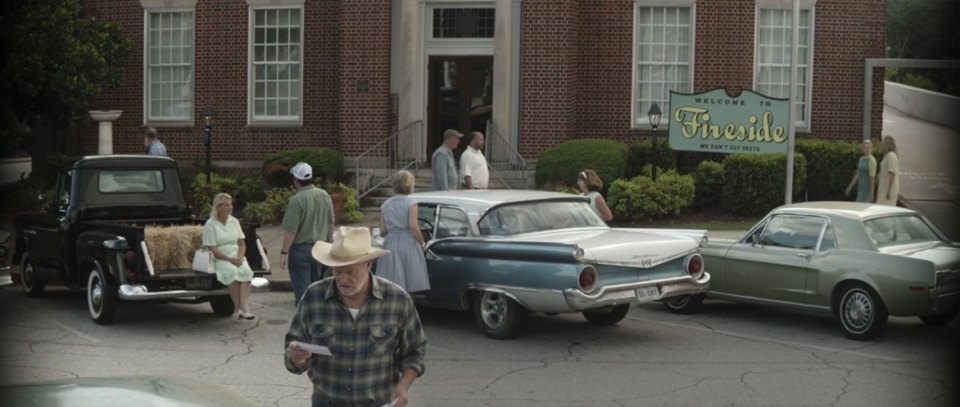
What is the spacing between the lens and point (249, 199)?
24422 mm

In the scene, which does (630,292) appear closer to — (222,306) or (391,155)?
(222,306)

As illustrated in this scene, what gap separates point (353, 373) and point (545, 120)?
18.6 meters

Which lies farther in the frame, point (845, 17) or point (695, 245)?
point (845, 17)

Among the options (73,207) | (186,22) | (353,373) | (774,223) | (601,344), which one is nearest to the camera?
(353,373)

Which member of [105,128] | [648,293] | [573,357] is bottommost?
[573,357]

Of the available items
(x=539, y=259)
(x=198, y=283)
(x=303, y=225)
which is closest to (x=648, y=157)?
(x=303, y=225)

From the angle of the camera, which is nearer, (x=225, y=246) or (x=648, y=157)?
(x=225, y=246)

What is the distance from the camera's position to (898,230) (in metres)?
12.4

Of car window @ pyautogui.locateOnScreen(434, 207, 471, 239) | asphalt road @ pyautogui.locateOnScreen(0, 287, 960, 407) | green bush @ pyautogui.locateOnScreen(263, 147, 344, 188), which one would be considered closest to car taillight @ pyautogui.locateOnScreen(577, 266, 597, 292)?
asphalt road @ pyautogui.locateOnScreen(0, 287, 960, 407)

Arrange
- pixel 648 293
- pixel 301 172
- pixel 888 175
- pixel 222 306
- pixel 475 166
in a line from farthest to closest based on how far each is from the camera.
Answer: pixel 888 175 → pixel 475 166 → pixel 222 306 → pixel 301 172 → pixel 648 293

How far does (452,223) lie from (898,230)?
15.0 feet

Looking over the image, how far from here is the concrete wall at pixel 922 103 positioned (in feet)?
125

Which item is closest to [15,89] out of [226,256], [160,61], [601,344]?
[160,61]

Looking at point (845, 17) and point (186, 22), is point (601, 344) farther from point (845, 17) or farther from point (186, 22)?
point (186, 22)
